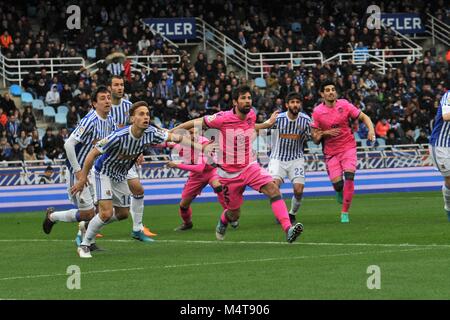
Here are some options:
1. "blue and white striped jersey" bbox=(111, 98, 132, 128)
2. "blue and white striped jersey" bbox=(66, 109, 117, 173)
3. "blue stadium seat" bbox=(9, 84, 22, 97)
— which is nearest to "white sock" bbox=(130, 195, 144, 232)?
"blue and white striped jersey" bbox=(66, 109, 117, 173)

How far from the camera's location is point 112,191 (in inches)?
667

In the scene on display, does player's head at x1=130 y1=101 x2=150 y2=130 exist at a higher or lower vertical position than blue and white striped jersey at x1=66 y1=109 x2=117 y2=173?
higher

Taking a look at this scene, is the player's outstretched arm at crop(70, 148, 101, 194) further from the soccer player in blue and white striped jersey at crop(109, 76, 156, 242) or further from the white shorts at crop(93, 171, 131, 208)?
the soccer player in blue and white striped jersey at crop(109, 76, 156, 242)

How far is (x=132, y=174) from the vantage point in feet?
61.2

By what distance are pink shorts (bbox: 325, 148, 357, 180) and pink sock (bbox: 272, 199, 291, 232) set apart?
518 cm

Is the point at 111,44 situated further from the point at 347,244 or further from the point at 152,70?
the point at 347,244

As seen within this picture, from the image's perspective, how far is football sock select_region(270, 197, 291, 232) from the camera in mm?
16141

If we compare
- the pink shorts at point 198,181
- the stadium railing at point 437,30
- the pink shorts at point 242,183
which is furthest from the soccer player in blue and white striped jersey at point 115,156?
the stadium railing at point 437,30

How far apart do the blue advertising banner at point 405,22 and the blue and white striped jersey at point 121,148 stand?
1315 inches

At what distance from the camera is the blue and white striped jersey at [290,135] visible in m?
22.0

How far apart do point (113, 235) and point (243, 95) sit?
4.11 metres

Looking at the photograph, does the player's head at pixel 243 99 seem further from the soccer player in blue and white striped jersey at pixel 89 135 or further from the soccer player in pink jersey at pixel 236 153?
the soccer player in blue and white striped jersey at pixel 89 135

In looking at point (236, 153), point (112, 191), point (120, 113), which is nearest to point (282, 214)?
point (236, 153)
